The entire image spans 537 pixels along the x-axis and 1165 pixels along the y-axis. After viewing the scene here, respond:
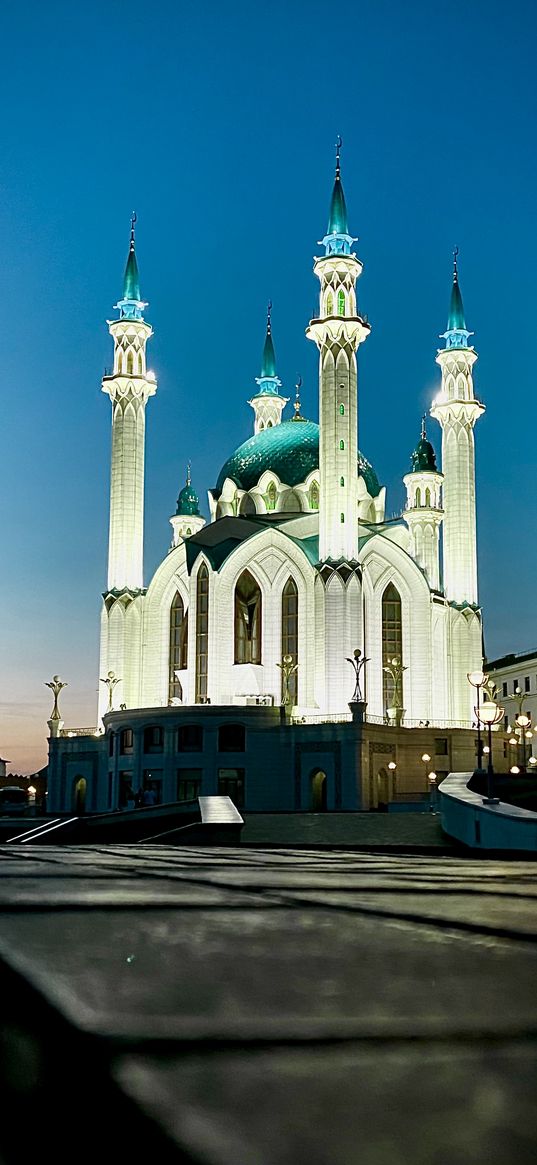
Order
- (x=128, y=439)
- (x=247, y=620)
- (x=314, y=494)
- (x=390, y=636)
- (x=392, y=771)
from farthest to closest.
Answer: (x=314, y=494)
(x=128, y=439)
(x=247, y=620)
(x=390, y=636)
(x=392, y=771)

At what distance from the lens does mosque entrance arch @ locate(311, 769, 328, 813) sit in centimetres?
5278

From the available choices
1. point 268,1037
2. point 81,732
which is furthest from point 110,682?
point 268,1037

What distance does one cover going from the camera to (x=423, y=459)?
7431 cm

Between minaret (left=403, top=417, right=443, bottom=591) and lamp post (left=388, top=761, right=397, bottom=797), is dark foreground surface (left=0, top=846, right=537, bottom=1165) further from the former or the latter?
minaret (left=403, top=417, right=443, bottom=591)

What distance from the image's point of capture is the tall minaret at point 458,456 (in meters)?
64.0

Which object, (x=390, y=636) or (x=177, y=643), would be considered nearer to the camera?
(x=390, y=636)

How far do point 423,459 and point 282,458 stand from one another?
405 inches

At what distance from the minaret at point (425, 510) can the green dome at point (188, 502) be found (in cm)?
1371

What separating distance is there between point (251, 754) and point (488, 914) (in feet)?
165

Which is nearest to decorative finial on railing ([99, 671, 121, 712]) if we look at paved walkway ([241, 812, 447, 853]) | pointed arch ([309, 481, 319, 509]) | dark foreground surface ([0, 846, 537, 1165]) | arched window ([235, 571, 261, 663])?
arched window ([235, 571, 261, 663])

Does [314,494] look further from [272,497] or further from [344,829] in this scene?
[344,829]

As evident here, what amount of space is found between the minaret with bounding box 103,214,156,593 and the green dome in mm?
11171

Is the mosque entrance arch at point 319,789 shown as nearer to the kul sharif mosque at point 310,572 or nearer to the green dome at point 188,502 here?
the kul sharif mosque at point 310,572

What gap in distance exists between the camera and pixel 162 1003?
74.8 inches
